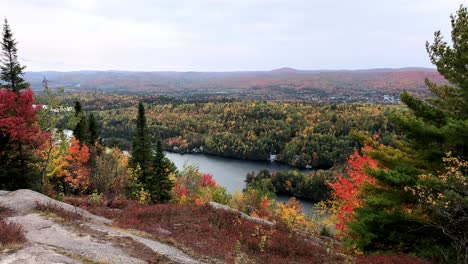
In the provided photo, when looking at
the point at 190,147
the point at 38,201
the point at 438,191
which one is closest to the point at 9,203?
the point at 38,201

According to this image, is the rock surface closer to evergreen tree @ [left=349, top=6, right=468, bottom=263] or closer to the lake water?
evergreen tree @ [left=349, top=6, right=468, bottom=263]

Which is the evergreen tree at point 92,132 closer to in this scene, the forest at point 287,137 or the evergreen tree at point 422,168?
the evergreen tree at point 422,168

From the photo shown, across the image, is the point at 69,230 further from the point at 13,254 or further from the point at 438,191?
the point at 438,191

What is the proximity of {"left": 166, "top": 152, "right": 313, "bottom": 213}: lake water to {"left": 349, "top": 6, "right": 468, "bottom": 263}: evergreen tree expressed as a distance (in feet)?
239

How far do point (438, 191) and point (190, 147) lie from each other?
6198 inches

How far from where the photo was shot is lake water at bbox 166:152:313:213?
10395 cm

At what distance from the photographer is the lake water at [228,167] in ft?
341

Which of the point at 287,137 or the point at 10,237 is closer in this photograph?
the point at 10,237

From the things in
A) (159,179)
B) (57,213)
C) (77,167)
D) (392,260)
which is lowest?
(159,179)

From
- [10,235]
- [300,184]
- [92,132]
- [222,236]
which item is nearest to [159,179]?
[92,132]

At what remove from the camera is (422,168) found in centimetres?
1622

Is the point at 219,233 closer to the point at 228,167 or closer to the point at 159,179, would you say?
the point at 159,179

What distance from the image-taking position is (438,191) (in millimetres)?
13719

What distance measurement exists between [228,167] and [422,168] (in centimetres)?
11825
